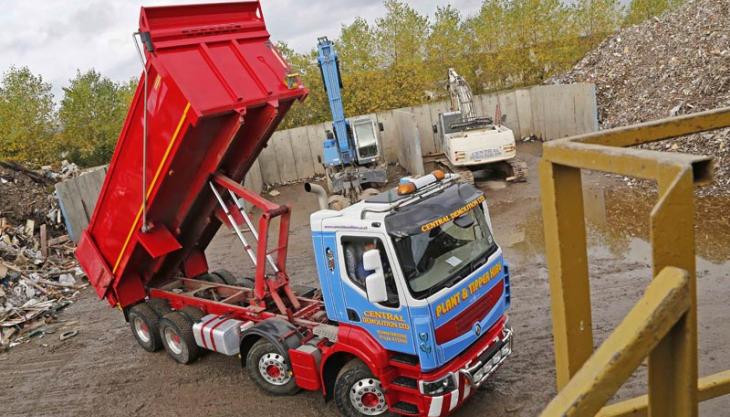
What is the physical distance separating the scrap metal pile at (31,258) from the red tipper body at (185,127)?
3.25 meters

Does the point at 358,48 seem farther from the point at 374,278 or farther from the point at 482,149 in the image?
the point at 374,278

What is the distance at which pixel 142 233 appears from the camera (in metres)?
7.17

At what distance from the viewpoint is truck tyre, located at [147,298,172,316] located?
8070mm

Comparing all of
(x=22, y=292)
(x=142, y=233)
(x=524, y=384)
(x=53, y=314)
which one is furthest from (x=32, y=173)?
(x=524, y=384)

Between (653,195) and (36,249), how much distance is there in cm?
1434

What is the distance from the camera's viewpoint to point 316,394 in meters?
6.42

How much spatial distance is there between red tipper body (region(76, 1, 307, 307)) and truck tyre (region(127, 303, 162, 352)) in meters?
0.34

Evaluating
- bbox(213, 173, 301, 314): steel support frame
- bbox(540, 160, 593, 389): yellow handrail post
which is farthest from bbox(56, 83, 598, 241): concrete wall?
bbox(540, 160, 593, 389): yellow handrail post

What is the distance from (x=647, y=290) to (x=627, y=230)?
997 cm

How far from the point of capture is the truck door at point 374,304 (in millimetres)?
5051

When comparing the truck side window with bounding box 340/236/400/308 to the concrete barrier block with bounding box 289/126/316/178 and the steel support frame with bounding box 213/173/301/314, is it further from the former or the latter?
the concrete barrier block with bounding box 289/126/316/178

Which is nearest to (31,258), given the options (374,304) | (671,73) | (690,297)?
(374,304)

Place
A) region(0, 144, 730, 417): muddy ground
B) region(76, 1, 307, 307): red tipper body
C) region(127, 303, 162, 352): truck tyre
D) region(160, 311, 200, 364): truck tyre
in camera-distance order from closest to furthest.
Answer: region(76, 1, 307, 307): red tipper body < region(0, 144, 730, 417): muddy ground < region(160, 311, 200, 364): truck tyre < region(127, 303, 162, 352): truck tyre

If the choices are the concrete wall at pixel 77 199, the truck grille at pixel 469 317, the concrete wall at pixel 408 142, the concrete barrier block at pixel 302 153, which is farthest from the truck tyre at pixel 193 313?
the concrete barrier block at pixel 302 153
